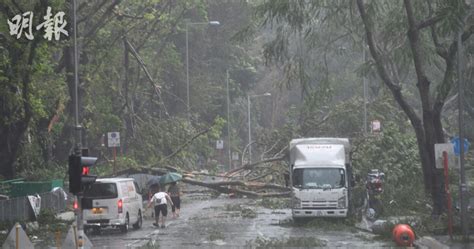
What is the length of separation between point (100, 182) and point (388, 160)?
1367 cm

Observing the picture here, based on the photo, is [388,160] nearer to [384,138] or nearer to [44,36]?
[384,138]

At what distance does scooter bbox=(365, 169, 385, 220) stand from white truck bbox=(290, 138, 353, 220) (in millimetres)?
824

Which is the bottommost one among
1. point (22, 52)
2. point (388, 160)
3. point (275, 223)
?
point (275, 223)

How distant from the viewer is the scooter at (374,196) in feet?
101

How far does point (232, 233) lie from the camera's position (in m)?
27.1

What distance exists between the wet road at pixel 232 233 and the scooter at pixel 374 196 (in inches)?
71.6

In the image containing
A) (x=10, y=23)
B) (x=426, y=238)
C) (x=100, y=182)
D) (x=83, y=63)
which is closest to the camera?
(x=426, y=238)

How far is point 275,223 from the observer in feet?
103

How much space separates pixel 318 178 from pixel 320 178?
0.25ft

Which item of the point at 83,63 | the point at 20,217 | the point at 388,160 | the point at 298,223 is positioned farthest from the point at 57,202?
the point at 388,160

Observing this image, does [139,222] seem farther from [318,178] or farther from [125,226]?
[318,178]

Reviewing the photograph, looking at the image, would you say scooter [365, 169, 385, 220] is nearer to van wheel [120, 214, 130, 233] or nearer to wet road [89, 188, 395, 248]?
wet road [89, 188, 395, 248]

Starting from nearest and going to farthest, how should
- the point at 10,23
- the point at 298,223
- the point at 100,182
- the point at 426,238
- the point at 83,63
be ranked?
the point at 426,238 → the point at 10,23 → the point at 100,182 → the point at 298,223 → the point at 83,63

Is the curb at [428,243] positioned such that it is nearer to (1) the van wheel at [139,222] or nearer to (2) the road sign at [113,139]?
(1) the van wheel at [139,222]
